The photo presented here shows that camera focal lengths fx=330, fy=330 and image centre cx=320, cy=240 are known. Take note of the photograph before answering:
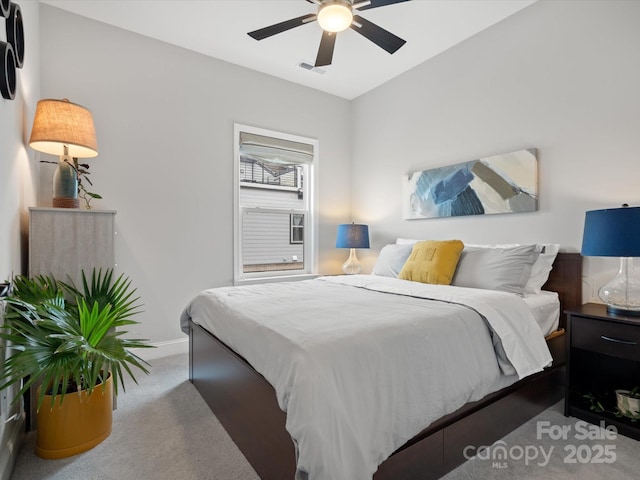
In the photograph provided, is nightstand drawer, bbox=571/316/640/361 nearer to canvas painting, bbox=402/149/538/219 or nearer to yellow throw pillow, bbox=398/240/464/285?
yellow throw pillow, bbox=398/240/464/285

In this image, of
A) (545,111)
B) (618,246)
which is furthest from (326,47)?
(618,246)

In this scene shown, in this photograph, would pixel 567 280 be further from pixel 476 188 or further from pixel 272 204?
pixel 272 204

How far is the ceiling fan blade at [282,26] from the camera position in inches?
85.1

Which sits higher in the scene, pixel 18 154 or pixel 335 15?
pixel 335 15

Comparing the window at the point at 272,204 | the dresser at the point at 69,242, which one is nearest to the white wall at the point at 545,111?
the window at the point at 272,204

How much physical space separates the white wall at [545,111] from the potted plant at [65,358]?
115 inches

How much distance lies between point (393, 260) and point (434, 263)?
1.82 feet

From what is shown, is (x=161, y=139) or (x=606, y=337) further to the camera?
(x=161, y=139)

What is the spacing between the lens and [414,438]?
55.3 inches

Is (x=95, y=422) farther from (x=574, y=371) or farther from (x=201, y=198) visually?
(x=574, y=371)

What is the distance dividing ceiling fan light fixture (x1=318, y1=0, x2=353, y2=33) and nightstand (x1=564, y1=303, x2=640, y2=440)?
230cm

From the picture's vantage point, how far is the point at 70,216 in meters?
2.13

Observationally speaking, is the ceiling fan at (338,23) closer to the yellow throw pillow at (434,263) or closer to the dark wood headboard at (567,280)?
the yellow throw pillow at (434,263)

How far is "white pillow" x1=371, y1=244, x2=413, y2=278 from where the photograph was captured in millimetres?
3078
